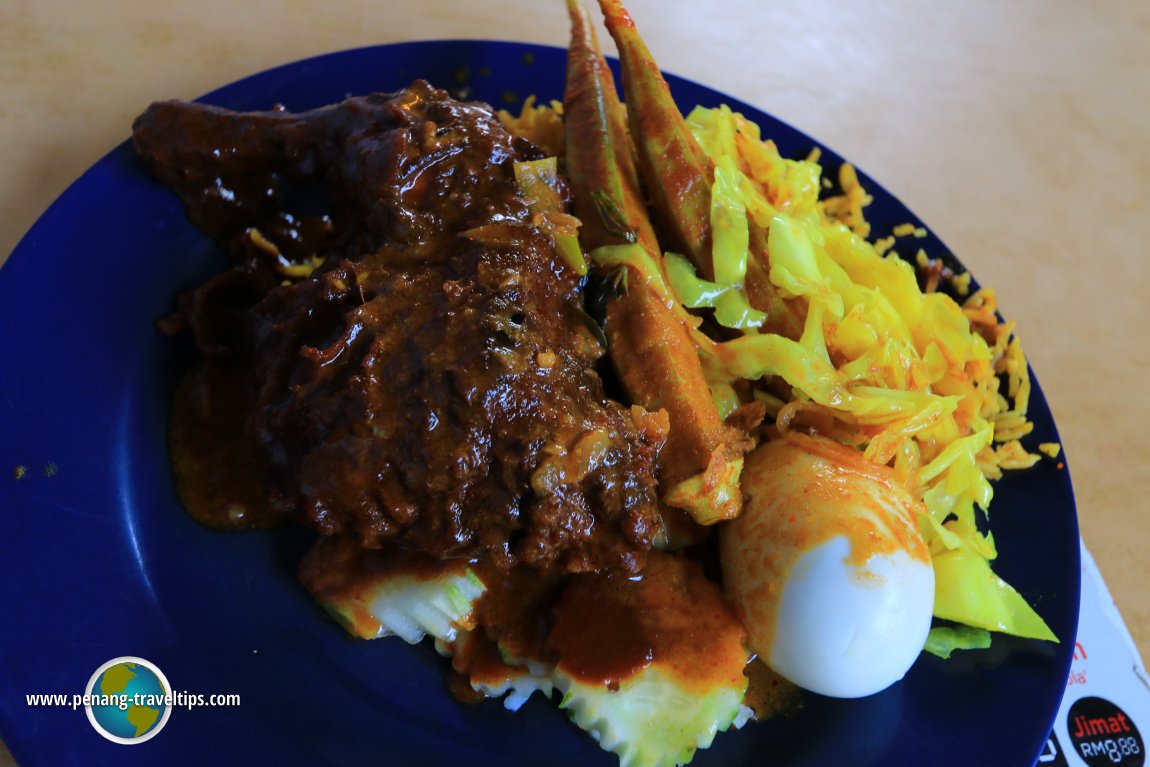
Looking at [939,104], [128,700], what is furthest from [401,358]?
[939,104]

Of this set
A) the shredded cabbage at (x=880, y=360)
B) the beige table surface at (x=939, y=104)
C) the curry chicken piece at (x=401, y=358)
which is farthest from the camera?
the beige table surface at (x=939, y=104)

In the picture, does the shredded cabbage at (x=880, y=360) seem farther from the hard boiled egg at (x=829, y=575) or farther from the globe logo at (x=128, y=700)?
the globe logo at (x=128, y=700)

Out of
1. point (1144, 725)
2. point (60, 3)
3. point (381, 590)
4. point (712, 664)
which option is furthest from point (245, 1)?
point (1144, 725)

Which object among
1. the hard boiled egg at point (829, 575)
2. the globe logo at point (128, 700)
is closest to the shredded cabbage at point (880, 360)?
the hard boiled egg at point (829, 575)

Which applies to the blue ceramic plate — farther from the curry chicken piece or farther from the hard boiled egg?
the hard boiled egg

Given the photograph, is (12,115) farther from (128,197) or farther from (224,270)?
(224,270)

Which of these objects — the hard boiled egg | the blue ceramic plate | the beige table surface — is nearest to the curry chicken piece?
the blue ceramic plate

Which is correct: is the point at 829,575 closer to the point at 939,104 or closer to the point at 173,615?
the point at 173,615
